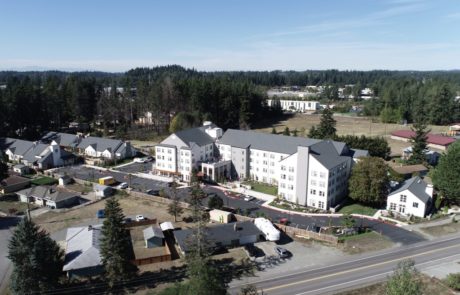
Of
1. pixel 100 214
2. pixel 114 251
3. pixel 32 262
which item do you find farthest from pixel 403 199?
pixel 32 262

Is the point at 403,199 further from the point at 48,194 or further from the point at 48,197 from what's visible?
the point at 48,194

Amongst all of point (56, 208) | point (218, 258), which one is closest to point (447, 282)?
point (218, 258)

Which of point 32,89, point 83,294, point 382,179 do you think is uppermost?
point 32,89

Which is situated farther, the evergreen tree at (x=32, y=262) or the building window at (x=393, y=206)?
the building window at (x=393, y=206)

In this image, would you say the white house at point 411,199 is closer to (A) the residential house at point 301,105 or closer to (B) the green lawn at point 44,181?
(B) the green lawn at point 44,181

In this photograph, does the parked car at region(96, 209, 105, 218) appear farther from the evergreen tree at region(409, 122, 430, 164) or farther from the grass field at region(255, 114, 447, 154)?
the grass field at region(255, 114, 447, 154)

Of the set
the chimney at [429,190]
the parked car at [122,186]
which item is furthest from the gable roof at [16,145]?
the chimney at [429,190]

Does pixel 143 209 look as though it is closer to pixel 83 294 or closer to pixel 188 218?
pixel 188 218
